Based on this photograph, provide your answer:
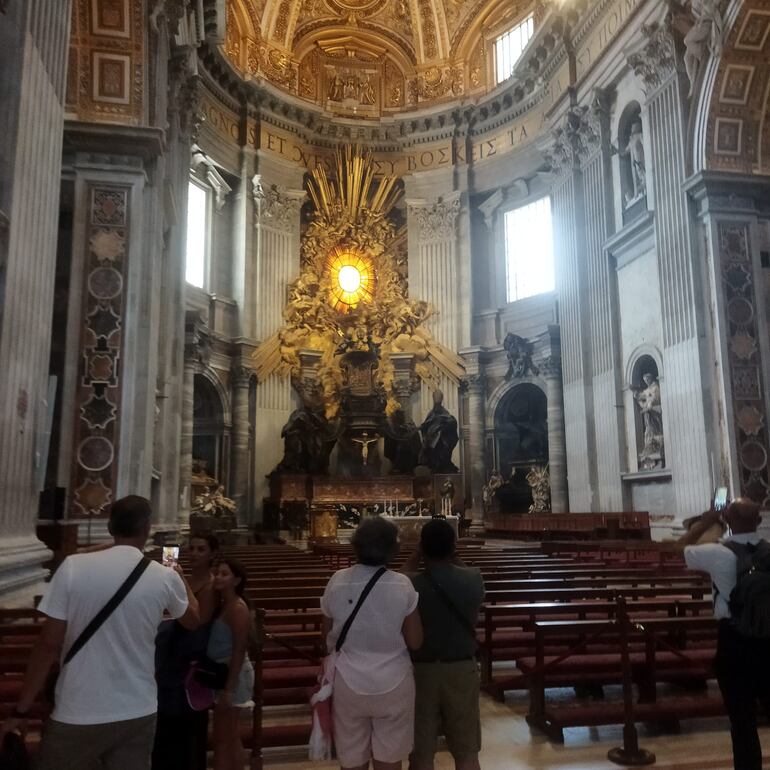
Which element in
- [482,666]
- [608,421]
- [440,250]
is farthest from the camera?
[440,250]

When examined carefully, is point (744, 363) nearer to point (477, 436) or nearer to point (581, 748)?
point (477, 436)

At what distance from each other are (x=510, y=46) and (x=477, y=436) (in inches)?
475

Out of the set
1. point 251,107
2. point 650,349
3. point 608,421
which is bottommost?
point 608,421

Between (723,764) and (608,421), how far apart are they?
536 inches

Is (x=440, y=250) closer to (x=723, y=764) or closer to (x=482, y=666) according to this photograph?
(x=482, y=666)

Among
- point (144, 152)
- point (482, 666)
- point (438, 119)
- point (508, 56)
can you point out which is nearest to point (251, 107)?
point (438, 119)

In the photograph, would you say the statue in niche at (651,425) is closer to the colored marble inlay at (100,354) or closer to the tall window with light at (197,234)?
the colored marble inlay at (100,354)

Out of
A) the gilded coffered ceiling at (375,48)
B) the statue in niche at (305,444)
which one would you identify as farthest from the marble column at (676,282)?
the gilded coffered ceiling at (375,48)

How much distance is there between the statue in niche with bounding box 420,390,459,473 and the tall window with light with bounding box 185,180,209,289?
7340mm

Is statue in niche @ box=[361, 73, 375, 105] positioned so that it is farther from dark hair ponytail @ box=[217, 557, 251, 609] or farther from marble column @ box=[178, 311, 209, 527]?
dark hair ponytail @ box=[217, 557, 251, 609]

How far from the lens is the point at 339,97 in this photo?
25.1 meters

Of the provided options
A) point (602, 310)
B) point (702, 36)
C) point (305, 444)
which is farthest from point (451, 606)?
point (305, 444)

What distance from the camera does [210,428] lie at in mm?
20562

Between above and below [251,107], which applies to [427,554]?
below
